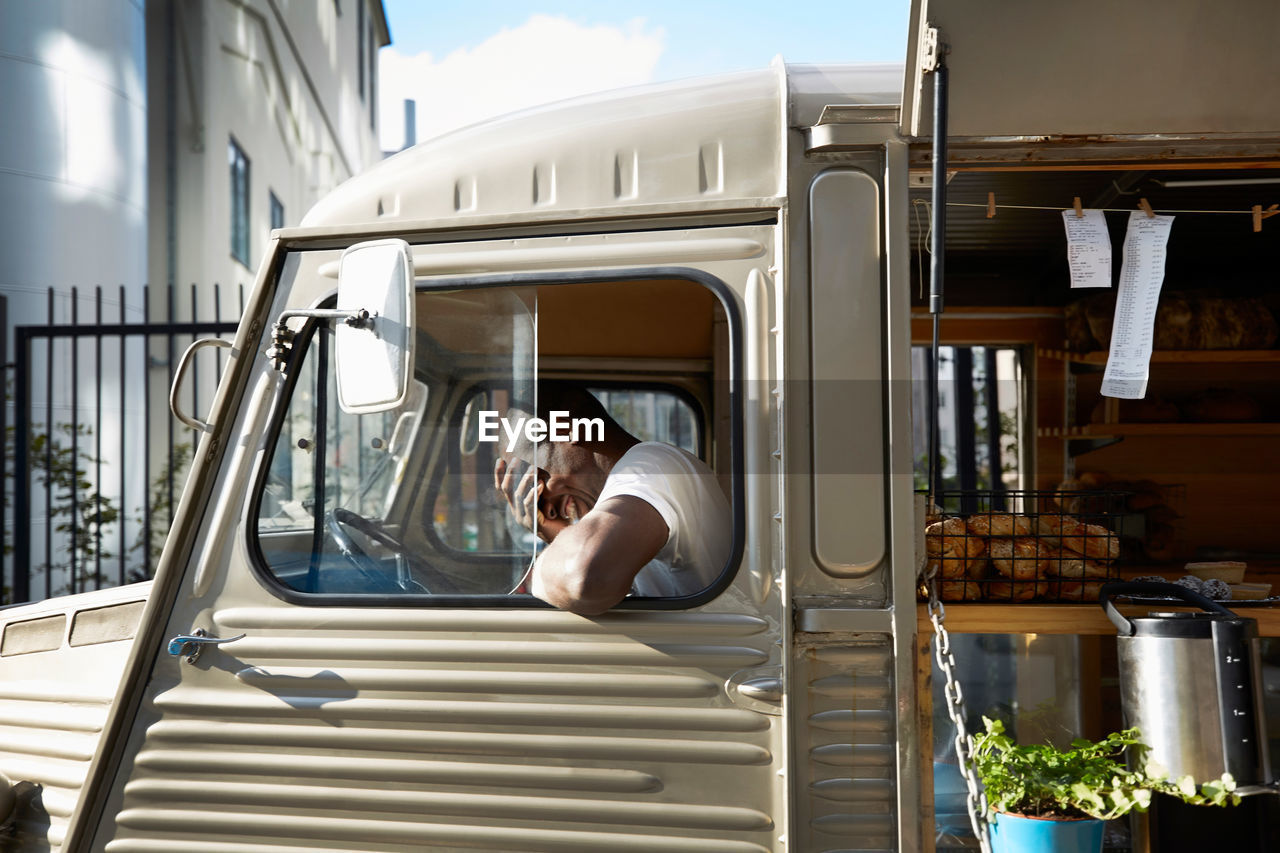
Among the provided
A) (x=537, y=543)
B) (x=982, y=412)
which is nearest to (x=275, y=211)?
(x=982, y=412)

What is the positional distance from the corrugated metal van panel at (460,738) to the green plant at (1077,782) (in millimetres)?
470

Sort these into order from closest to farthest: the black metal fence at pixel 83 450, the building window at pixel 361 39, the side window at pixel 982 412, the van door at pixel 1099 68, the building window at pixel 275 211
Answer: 1. the van door at pixel 1099 68
2. the side window at pixel 982 412
3. the black metal fence at pixel 83 450
4. the building window at pixel 275 211
5. the building window at pixel 361 39

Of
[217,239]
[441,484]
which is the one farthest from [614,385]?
[217,239]

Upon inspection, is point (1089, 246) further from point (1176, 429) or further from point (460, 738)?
point (1176, 429)

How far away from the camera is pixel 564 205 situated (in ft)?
7.41

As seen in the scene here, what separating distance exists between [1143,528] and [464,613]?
3.20m

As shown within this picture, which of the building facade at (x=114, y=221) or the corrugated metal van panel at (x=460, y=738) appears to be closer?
the corrugated metal van panel at (x=460, y=738)

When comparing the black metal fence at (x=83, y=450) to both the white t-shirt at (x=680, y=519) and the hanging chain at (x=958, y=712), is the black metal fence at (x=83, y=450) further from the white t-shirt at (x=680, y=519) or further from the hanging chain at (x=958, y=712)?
the hanging chain at (x=958, y=712)

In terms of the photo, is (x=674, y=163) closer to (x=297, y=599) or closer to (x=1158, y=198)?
(x=297, y=599)

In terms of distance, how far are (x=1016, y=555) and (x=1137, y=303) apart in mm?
656

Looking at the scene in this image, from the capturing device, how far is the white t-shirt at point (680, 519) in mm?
2232

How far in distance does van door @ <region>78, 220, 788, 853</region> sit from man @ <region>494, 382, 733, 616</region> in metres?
0.06

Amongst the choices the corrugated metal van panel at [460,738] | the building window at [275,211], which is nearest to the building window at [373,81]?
the building window at [275,211]

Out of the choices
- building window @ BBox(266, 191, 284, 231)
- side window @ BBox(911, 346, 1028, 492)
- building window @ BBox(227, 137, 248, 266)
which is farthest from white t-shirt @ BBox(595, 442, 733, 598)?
building window @ BBox(266, 191, 284, 231)
